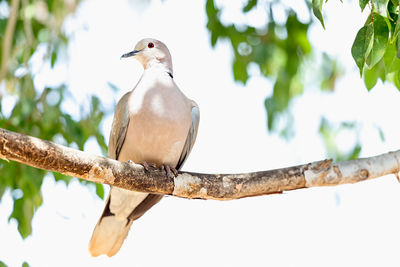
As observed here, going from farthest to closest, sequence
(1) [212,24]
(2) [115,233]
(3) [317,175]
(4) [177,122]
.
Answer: (1) [212,24] → (2) [115,233] → (4) [177,122] → (3) [317,175]

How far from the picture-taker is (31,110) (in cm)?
370

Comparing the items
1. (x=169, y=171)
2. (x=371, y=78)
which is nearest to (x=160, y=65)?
(x=169, y=171)

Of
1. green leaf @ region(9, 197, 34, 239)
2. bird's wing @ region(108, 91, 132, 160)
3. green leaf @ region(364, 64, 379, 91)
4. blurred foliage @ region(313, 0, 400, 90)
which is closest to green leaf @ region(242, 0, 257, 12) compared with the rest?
bird's wing @ region(108, 91, 132, 160)

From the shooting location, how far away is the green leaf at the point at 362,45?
6.14 ft

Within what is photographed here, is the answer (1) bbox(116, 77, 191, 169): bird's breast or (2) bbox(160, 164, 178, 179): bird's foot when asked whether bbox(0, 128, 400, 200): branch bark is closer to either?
(2) bbox(160, 164, 178, 179): bird's foot

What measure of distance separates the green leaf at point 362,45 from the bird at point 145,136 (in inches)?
52.8

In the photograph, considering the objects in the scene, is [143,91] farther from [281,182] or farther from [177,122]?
[281,182]

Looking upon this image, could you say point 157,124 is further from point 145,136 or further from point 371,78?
point 371,78

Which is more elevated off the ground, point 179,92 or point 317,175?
point 179,92

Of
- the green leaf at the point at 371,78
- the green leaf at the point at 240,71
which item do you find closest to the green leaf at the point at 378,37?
the green leaf at the point at 371,78

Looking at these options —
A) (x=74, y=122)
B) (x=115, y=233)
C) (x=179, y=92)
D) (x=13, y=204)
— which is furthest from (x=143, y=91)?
(x=13, y=204)

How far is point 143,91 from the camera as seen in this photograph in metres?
3.33

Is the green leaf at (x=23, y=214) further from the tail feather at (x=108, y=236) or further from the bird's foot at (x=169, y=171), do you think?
the bird's foot at (x=169, y=171)

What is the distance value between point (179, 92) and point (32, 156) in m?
1.27
